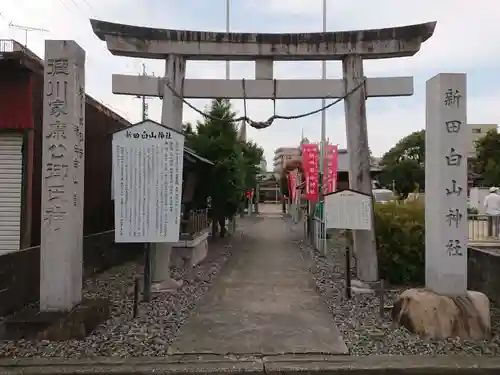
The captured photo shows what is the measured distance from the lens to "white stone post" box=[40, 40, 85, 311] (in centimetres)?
670

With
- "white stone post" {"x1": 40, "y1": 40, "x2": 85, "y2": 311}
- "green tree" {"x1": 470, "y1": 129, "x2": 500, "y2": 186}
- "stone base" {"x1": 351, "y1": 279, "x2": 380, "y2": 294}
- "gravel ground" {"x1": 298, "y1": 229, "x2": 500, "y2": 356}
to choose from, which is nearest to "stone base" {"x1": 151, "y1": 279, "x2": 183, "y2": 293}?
"white stone post" {"x1": 40, "y1": 40, "x2": 85, "y2": 311}

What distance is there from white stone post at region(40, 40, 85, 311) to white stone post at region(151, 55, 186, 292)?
85.5 inches

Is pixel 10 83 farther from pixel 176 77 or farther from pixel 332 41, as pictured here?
pixel 332 41

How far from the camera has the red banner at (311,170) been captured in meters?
19.0

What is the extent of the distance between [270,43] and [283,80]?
0.74 meters

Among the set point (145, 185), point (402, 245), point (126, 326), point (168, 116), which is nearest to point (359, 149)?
point (402, 245)

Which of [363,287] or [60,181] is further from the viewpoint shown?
[363,287]

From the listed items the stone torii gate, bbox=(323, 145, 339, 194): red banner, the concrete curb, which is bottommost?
the concrete curb

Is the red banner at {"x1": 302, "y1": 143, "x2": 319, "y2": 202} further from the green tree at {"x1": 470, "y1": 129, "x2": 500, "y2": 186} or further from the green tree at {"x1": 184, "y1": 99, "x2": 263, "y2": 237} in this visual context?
the green tree at {"x1": 470, "y1": 129, "x2": 500, "y2": 186}

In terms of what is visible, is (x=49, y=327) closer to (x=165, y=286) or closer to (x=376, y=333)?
(x=165, y=286)

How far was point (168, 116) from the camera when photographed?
29.9ft

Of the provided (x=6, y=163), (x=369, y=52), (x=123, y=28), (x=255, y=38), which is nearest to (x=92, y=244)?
(x=6, y=163)

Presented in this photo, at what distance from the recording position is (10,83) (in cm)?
900

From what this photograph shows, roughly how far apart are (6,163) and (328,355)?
23.5ft
